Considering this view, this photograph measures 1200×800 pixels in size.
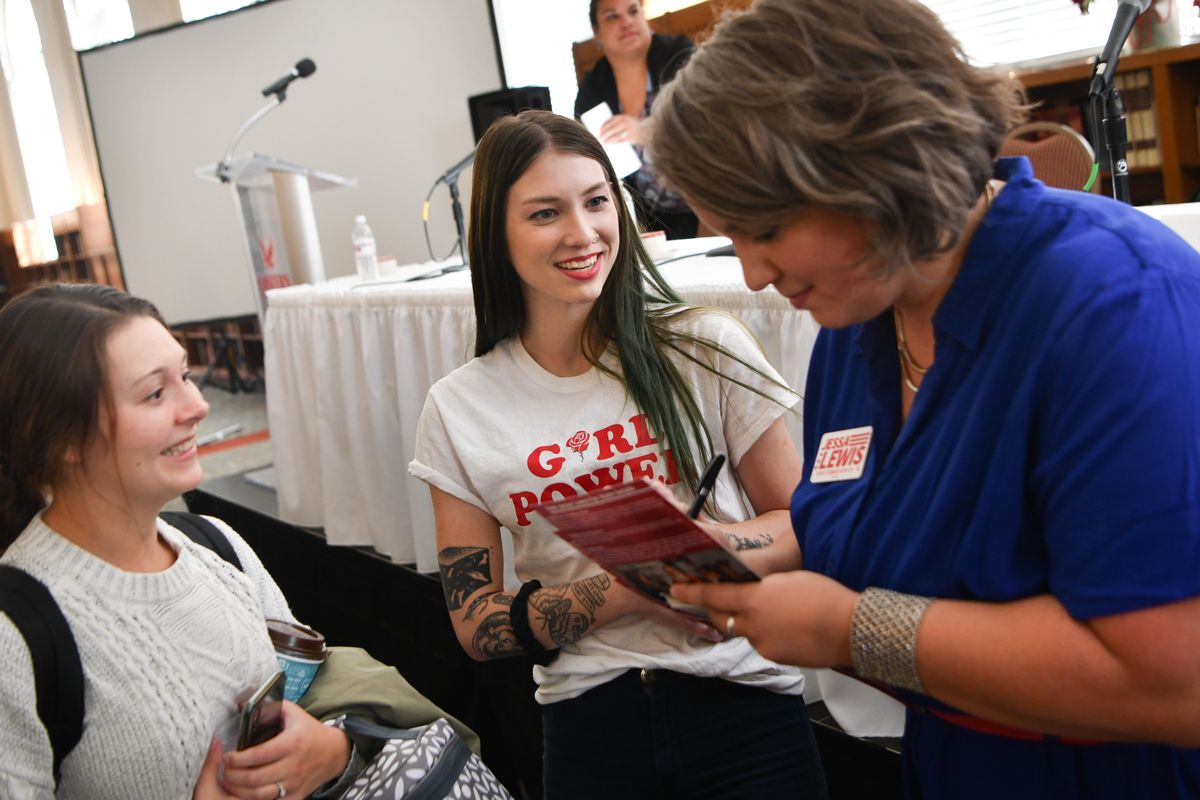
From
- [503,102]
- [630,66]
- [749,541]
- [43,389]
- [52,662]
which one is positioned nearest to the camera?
[52,662]

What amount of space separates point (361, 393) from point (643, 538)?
264 centimetres

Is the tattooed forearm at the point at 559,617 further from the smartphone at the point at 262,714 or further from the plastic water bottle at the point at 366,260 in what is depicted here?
the plastic water bottle at the point at 366,260

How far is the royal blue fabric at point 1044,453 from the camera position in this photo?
714 millimetres

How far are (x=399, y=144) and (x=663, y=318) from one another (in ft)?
14.5

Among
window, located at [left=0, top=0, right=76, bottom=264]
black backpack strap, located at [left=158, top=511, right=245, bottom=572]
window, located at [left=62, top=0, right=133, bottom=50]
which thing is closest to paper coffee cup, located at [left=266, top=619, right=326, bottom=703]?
black backpack strap, located at [left=158, top=511, right=245, bottom=572]

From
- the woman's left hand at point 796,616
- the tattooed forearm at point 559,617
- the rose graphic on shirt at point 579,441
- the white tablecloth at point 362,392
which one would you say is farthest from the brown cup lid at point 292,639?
the white tablecloth at point 362,392

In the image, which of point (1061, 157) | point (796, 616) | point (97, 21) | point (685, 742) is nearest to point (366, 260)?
point (1061, 157)

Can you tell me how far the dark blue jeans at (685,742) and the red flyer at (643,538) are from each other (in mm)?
345

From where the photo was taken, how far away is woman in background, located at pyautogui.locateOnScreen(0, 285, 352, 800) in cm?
121

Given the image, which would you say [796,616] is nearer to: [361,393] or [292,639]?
[292,639]

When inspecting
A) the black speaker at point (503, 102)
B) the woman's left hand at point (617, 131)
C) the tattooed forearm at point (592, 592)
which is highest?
the black speaker at point (503, 102)

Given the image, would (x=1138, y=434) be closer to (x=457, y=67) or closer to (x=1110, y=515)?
(x=1110, y=515)

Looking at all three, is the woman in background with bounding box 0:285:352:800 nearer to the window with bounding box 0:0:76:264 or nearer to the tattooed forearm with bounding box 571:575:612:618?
the tattooed forearm with bounding box 571:575:612:618

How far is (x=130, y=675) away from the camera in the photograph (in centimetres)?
122
